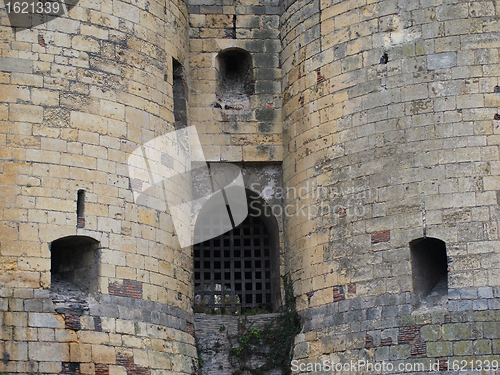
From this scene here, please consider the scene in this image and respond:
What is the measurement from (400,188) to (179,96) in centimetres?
428

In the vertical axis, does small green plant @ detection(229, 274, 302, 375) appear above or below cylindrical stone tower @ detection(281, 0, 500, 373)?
below

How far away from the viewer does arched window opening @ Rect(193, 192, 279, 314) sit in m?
16.3

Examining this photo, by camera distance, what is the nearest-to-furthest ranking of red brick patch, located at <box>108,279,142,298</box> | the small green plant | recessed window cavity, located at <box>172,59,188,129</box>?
red brick patch, located at <box>108,279,142,298</box> → the small green plant → recessed window cavity, located at <box>172,59,188,129</box>

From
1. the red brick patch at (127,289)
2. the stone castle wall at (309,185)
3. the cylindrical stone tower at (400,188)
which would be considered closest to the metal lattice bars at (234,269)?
the stone castle wall at (309,185)

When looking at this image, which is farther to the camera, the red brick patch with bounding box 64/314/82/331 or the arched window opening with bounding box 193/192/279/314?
the arched window opening with bounding box 193/192/279/314

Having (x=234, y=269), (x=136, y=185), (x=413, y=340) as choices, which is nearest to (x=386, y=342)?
(x=413, y=340)

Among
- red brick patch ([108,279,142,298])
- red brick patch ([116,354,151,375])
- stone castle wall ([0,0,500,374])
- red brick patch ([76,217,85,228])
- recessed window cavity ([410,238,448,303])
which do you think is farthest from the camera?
recessed window cavity ([410,238,448,303])

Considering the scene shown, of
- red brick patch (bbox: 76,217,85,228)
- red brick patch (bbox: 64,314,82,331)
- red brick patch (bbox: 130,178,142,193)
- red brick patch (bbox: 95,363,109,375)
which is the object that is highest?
red brick patch (bbox: 130,178,142,193)

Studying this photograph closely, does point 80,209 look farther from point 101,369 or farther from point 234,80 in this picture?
point 234,80

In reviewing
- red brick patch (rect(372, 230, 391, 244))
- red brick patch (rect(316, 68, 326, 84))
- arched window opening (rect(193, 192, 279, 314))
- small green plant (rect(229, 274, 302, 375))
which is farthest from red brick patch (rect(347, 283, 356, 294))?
red brick patch (rect(316, 68, 326, 84))

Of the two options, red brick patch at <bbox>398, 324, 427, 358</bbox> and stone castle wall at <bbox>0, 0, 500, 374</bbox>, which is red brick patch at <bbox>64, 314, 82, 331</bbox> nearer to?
stone castle wall at <bbox>0, 0, 500, 374</bbox>

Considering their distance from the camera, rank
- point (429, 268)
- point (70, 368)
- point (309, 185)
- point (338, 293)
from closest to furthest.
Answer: point (70, 368), point (429, 268), point (338, 293), point (309, 185)

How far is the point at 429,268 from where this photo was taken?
1373 cm

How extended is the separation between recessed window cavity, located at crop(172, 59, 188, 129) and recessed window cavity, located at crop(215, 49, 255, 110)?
0.74 m
